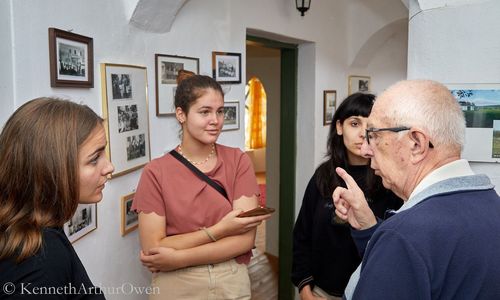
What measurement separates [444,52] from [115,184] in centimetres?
159

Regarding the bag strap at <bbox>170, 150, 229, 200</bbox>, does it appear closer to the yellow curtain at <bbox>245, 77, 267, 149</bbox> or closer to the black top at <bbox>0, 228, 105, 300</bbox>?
the black top at <bbox>0, 228, 105, 300</bbox>

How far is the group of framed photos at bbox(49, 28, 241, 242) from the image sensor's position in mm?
1521

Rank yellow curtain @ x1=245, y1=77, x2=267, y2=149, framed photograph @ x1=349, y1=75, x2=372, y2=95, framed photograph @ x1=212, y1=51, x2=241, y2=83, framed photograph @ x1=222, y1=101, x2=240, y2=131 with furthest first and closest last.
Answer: yellow curtain @ x1=245, y1=77, x2=267, y2=149 → framed photograph @ x1=349, y1=75, x2=372, y2=95 → framed photograph @ x1=222, y1=101, x2=240, y2=131 → framed photograph @ x1=212, y1=51, x2=241, y2=83

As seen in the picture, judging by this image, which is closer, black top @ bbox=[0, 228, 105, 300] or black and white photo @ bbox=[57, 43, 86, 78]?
black top @ bbox=[0, 228, 105, 300]

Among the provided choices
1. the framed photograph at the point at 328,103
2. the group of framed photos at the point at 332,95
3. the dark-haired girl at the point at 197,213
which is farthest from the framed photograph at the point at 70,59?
the framed photograph at the point at 328,103

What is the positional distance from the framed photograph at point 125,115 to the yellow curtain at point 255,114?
7756mm

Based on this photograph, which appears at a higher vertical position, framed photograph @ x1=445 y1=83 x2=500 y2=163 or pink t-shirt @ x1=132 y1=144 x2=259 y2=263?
framed photograph @ x1=445 y1=83 x2=500 y2=163

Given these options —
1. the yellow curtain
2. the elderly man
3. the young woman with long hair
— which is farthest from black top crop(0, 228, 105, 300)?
the yellow curtain

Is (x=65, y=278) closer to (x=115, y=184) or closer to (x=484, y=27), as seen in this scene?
(x=115, y=184)

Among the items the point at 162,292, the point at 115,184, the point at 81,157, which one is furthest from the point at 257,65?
the point at 81,157

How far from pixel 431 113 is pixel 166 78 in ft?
5.65

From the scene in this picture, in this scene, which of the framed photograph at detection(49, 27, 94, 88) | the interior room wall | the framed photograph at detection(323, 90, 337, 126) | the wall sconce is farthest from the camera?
the interior room wall

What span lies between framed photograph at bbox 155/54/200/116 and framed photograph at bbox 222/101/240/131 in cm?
53

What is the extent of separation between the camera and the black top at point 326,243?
1717 millimetres
